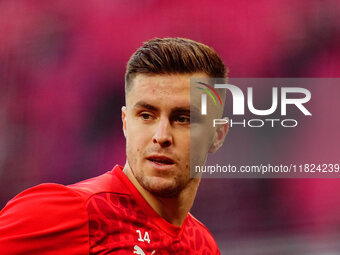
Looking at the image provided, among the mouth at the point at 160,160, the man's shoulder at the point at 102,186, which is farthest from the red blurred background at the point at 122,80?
the mouth at the point at 160,160

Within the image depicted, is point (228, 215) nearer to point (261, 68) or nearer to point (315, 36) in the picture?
point (261, 68)

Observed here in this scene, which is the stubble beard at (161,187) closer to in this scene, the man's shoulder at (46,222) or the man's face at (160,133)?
the man's face at (160,133)

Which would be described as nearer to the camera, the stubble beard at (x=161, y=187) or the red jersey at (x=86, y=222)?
the red jersey at (x=86, y=222)

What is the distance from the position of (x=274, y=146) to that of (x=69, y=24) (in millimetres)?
2512

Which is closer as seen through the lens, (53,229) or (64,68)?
(53,229)

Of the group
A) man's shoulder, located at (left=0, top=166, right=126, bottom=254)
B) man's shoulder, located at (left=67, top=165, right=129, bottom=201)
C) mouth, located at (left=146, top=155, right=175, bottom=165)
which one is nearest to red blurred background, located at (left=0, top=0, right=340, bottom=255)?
man's shoulder, located at (left=67, top=165, right=129, bottom=201)

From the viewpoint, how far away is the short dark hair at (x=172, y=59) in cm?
240

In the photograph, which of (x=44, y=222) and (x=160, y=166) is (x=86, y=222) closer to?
(x=44, y=222)

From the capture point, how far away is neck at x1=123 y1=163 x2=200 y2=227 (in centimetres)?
238

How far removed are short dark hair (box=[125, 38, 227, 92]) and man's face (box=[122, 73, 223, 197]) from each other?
50 millimetres

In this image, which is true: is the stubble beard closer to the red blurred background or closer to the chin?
the chin

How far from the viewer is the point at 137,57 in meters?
2.50

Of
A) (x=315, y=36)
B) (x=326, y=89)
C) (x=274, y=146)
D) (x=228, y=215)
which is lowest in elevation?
(x=228, y=215)

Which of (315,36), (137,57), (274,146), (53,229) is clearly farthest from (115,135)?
(53,229)
